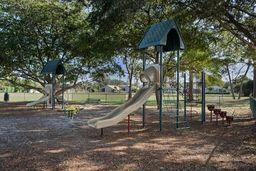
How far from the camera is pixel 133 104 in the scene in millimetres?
12562

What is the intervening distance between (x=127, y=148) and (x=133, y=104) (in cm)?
316

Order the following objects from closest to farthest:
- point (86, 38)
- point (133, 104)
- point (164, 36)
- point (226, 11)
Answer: point (133, 104) < point (164, 36) < point (226, 11) < point (86, 38)

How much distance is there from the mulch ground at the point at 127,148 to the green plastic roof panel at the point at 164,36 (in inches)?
117

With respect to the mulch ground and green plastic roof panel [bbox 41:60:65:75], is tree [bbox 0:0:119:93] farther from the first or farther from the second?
the mulch ground

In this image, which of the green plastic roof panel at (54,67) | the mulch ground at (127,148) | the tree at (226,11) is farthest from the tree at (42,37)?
the mulch ground at (127,148)

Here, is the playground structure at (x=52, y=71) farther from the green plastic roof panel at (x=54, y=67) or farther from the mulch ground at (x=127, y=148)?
the mulch ground at (x=127, y=148)

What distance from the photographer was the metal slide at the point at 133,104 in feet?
38.2

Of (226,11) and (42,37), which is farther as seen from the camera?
(42,37)

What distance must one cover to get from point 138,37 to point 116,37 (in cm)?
127

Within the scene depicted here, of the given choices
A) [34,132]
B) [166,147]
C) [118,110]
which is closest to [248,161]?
[166,147]

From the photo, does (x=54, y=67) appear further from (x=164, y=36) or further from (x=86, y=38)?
(x=164, y=36)

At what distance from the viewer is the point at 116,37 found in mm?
21891

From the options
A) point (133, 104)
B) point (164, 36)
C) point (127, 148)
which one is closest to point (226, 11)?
point (164, 36)

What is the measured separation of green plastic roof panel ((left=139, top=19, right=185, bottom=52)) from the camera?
512 inches
